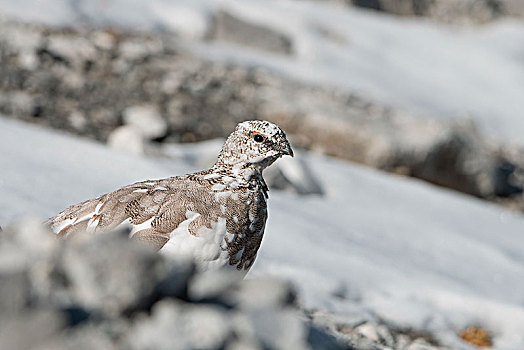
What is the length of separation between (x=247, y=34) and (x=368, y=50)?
2477mm

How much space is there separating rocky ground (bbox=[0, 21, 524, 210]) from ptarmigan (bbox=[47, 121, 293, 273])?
415 cm

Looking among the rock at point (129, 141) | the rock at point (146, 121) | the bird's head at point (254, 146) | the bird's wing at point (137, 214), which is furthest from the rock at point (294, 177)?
the bird's wing at point (137, 214)

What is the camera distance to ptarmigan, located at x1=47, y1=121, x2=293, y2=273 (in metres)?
2.77

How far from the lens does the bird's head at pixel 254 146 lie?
3.11m

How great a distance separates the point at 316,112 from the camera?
28.9ft

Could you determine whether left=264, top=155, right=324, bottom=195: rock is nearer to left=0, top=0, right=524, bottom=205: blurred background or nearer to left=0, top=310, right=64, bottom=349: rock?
left=0, top=0, right=524, bottom=205: blurred background

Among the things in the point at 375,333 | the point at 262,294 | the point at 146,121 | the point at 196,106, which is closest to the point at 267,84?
the point at 196,106

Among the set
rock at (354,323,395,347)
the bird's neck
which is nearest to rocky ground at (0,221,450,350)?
the bird's neck

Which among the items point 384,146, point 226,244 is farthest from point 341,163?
point 226,244

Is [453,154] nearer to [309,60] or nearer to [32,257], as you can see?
[309,60]

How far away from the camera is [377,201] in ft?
23.4

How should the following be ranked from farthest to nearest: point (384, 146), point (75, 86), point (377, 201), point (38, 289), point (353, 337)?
point (384, 146)
point (75, 86)
point (377, 201)
point (353, 337)
point (38, 289)

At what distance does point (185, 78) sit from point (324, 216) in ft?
11.4

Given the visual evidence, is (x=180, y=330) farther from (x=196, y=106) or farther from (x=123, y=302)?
(x=196, y=106)
